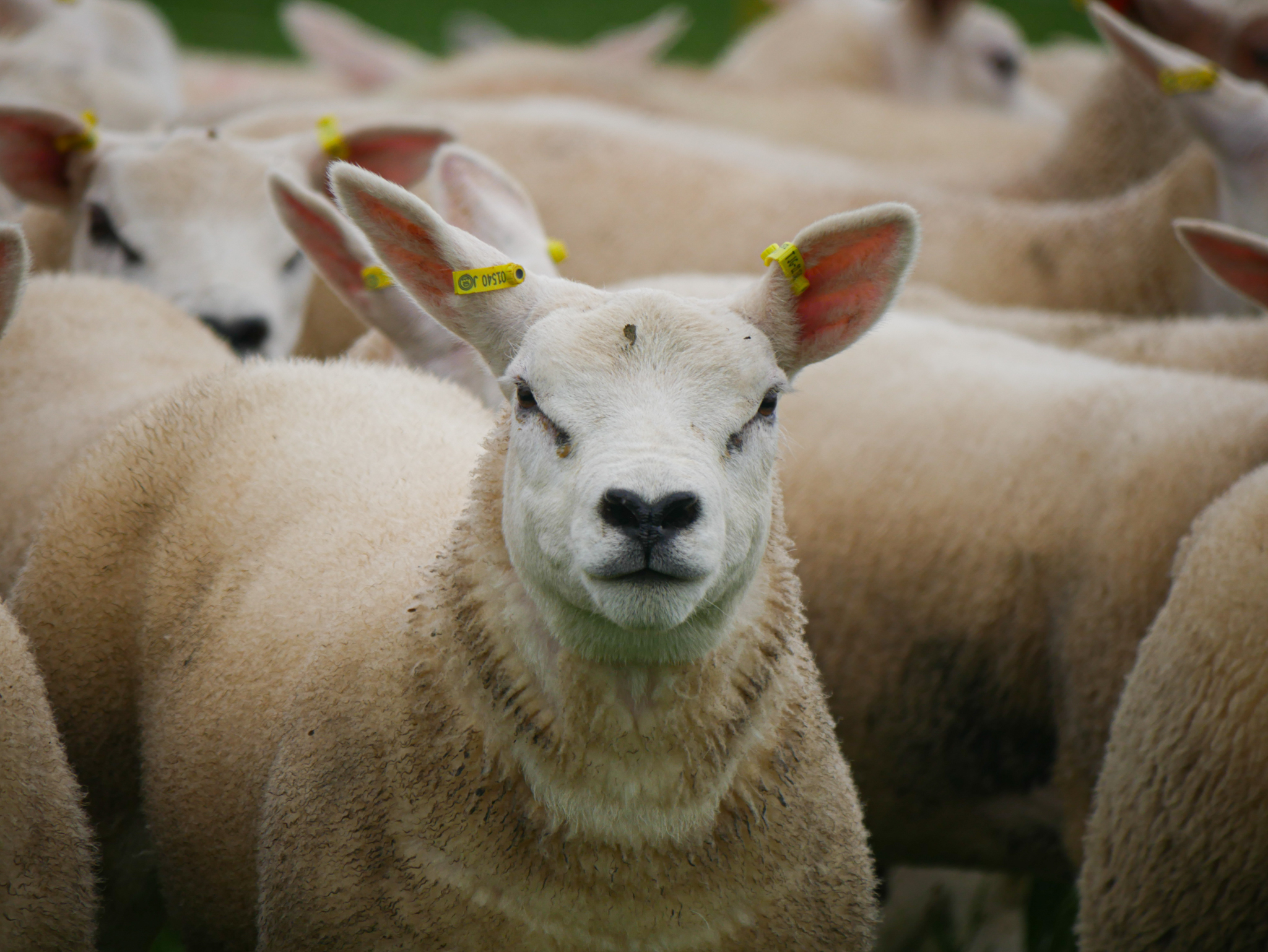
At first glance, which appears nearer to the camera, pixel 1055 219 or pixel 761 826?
pixel 761 826

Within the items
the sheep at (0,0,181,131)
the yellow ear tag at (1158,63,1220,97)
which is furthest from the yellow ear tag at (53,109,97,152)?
the yellow ear tag at (1158,63,1220,97)

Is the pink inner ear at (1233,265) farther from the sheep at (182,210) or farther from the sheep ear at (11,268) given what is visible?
the sheep ear at (11,268)

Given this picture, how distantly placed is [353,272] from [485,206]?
17.0 inches

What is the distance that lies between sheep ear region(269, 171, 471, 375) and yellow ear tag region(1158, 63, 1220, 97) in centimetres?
247

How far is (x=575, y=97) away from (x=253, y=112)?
1.76 m

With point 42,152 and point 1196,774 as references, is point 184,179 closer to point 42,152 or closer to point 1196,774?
point 42,152

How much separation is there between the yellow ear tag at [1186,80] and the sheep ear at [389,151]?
228cm

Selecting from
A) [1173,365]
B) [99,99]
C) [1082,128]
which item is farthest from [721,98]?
[1173,365]

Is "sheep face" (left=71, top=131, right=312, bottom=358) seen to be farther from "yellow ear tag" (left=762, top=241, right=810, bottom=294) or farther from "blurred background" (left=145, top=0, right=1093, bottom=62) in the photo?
"blurred background" (left=145, top=0, right=1093, bottom=62)

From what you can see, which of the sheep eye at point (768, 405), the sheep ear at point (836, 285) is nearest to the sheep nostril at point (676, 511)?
the sheep eye at point (768, 405)

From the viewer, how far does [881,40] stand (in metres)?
9.08

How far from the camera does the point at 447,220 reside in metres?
3.37

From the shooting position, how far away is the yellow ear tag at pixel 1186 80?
175 inches

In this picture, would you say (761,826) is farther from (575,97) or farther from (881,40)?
(881,40)
